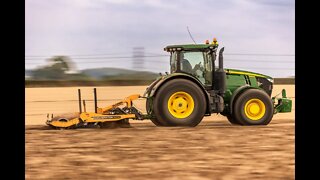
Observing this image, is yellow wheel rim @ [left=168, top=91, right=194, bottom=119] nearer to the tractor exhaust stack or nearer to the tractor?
the tractor

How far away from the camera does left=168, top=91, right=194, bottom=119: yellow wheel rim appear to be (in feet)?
31.5

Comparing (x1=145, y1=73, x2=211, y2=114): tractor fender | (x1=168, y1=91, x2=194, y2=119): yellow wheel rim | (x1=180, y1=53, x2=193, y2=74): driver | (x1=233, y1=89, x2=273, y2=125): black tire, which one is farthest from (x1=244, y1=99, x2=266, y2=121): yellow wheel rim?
(x1=180, y1=53, x2=193, y2=74): driver

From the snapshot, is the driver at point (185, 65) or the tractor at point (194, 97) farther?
the driver at point (185, 65)

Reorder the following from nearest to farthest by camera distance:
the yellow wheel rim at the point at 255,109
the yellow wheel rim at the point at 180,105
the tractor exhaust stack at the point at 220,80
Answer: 1. the yellow wheel rim at the point at 180,105
2. the tractor exhaust stack at the point at 220,80
3. the yellow wheel rim at the point at 255,109

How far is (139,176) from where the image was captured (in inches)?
213

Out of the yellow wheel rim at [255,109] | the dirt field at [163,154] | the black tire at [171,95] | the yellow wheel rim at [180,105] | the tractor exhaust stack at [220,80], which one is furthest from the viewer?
the yellow wheel rim at [255,109]

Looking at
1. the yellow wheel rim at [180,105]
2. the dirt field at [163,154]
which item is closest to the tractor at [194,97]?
the yellow wheel rim at [180,105]

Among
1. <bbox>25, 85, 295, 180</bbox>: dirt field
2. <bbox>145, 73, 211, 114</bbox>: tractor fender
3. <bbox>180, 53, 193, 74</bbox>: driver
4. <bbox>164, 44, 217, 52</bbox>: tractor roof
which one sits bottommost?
<bbox>25, 85, 295, 180</bbox>: dirt field

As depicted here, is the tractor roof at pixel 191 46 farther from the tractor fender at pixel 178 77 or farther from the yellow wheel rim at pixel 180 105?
the yellow wheel rim at pixel 180 105

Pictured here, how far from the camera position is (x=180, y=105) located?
967cm

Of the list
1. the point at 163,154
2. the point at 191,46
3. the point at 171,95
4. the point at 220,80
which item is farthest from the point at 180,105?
the point at 163,154

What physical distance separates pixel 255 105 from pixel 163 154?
13.9 feet

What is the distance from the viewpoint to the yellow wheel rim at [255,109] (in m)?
10.1
